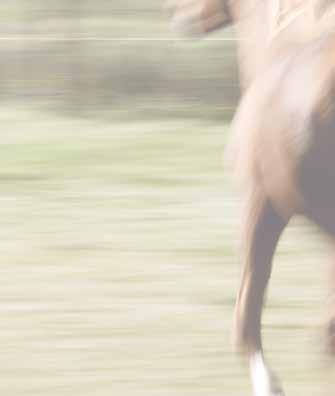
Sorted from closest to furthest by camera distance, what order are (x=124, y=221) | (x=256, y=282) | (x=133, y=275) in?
(x=256, y=282) < (x=133, y=275) < (x=124, y=221)

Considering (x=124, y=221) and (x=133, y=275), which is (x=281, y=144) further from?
(x=124, y=221)

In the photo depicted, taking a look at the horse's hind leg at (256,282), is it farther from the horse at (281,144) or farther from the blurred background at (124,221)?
the blurred background at (124,221)

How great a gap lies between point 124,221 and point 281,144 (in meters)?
3.16

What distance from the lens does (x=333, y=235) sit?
412 cm

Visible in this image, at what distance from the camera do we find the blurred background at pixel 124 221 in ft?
16.6

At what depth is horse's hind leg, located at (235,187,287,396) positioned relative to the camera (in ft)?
14.3

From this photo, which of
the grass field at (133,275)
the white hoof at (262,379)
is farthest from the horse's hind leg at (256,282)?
the grass field at (133,275)

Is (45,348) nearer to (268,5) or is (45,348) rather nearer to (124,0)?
(268,5)

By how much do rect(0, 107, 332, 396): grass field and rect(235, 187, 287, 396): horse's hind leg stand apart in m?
0.15

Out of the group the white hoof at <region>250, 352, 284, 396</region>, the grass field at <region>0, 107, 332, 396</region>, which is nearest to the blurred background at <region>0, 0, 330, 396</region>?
the grass field at <region>0, 107, 332, 396</region>

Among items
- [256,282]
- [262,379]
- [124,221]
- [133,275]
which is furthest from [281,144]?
[124,221]

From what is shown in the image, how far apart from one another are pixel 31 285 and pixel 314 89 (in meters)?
2.34

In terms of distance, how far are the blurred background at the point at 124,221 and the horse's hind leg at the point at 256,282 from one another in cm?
16

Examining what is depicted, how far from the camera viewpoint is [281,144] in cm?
400
